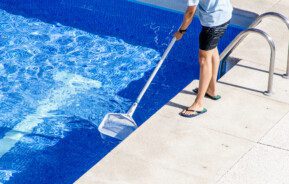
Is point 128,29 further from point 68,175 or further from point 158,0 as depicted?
point 68,175

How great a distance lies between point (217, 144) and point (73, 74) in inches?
119

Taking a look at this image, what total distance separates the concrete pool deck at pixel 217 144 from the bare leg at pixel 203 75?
0.43ft

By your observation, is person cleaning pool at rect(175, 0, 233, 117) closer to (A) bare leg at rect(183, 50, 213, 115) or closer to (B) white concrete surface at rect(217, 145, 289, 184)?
(A) bare leg at rect(183, 50, 213, 115)

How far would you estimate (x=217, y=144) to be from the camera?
21.9 feet

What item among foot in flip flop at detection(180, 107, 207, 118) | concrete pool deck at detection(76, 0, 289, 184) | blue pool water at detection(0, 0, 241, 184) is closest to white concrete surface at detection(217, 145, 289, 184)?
concrete pool deck at detection(76, 0, 289, 184)

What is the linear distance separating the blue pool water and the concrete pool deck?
3.52ft

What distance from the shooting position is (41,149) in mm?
7727

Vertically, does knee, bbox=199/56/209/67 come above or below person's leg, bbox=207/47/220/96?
above

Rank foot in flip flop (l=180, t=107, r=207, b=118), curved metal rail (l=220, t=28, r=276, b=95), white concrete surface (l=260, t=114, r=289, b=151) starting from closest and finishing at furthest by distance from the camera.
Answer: white concrete surface (l=260, t=114, r=289, b=151)
foot in flip flop (l=180, t=107, r=207, b=118)
curved metal rail (l=220, t=28, r=276, b=95)

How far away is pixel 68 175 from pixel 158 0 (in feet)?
12.9

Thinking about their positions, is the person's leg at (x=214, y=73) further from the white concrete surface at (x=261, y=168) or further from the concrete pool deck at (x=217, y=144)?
the white concrete surface at (x=261, y=168)

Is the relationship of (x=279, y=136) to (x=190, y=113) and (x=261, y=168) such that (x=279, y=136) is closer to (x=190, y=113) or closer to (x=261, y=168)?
(x=261, y=168)

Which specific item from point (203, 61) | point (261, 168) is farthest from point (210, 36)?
point (261, 168)

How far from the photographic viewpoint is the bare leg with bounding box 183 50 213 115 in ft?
22.7
